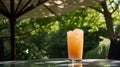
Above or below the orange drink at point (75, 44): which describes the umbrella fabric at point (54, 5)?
above

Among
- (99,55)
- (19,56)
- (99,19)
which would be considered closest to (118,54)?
(19,56)

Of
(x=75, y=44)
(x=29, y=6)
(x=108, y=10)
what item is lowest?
(x=75, y=44)

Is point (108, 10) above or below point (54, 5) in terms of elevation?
above

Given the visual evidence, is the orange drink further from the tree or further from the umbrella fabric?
the tree

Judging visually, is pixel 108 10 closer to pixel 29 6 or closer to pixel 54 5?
pixel 54 5

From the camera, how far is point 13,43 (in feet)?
18.1

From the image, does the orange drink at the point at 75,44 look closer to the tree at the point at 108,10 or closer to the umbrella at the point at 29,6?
the umbrella at the point at 29,6

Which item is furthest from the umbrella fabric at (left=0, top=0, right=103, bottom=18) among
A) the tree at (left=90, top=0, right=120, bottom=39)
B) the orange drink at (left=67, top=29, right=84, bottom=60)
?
the tree at (left=90, top=0, right=120, bottom=39)

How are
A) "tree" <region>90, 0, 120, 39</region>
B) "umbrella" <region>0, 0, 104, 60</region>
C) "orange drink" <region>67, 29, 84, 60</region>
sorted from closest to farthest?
"orange drink" <region>67, 29, 84, 60</region> → "umbrella" <region>0, 0, 104, 60</region> → "tree" <region>90, 0, 120, 39</region>

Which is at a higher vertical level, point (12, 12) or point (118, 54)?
point (12, 12)

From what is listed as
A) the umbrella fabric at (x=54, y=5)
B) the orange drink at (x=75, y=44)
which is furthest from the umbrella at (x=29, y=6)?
the orange drink at (x=75, y=44)

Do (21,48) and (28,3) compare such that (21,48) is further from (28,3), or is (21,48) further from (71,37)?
(71,37)

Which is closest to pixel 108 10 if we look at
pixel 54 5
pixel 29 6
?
pixel 54 5

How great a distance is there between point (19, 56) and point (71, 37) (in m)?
5.86
